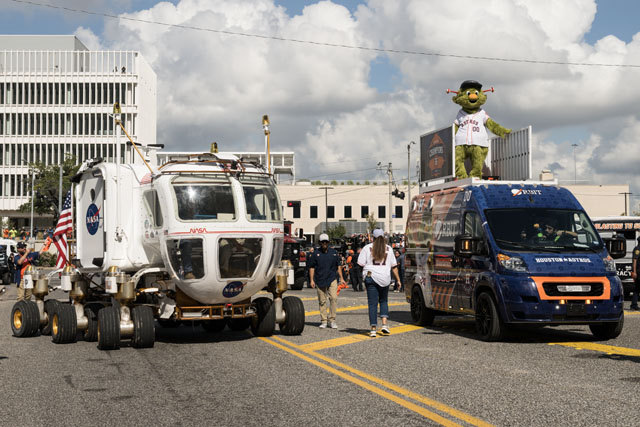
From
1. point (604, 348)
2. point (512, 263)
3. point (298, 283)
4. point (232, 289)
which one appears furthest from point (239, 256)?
point (298, 283)

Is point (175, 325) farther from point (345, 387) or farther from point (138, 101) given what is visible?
point (138, 101)

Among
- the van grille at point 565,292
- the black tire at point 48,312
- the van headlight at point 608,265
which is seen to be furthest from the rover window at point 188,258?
the van headlight at point 608,265

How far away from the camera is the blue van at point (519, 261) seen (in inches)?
502

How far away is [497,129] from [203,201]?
8.21 meters

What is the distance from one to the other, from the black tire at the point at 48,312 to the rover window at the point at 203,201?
3.05 metres

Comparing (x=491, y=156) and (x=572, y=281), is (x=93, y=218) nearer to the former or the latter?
(x=572, y=281)

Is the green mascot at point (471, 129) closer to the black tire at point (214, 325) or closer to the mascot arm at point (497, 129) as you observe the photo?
the mascot arm at point (497, 129)

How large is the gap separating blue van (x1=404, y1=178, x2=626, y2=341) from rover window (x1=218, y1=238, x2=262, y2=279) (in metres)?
3.34

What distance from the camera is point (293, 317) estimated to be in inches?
565

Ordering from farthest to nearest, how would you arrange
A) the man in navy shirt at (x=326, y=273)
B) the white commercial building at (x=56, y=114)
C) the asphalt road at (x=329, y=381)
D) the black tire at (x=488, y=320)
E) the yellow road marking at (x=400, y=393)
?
1. the white commercial building at (x=56, y=114)
2. the man in navy shirt at (x=326, y=273)
3. the black tire at (x=488, y=320)
4. the asphalt road at (x=329, y=381)
5. the yellow road marking at (x=400, y=393)

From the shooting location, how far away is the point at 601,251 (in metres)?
13.6

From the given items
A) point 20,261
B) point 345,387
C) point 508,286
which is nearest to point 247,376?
point 345,387

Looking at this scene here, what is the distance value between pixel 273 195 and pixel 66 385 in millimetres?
5371

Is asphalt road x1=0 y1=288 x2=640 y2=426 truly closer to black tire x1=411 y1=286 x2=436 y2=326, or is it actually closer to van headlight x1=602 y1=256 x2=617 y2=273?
van headlight x1=602 y1=256 x2=617 y2=273
